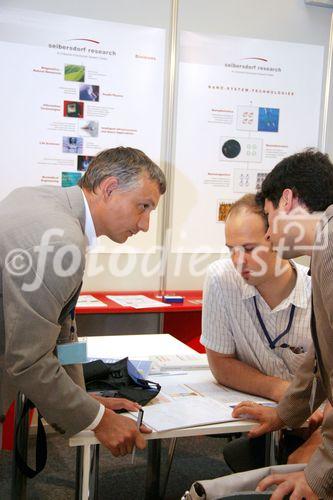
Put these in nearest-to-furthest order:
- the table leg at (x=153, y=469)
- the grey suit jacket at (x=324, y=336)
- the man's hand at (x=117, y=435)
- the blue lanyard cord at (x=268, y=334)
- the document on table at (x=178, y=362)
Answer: the grey suit jacket at (x=324, y=336) < the man's hand at (x=117, y=435) < the blue lanyard cord at (x=268, y=334) < the document on table at (x=178, y=362) < the table leg at (x=153, y=469)

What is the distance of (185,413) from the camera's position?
5.94 feet

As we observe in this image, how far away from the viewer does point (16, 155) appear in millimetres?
3596

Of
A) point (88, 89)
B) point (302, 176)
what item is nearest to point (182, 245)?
point (88, 89)

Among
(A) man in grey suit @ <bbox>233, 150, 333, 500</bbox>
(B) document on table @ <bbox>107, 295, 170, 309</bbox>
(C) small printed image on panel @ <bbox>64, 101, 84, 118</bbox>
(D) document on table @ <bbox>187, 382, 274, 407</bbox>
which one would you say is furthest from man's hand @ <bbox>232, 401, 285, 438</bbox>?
(C) small printed image on panel @ <bbox>64, 101, 84, 118</bbox>

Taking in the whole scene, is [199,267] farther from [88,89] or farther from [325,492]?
[325,492]

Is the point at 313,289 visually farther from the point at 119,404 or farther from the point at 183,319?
the point at 183,319

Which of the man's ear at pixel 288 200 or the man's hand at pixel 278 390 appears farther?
the man's hand at pixel 278 390

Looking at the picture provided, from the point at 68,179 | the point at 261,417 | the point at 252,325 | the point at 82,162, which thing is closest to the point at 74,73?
the point at 82,162

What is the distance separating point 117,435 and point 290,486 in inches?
20.3

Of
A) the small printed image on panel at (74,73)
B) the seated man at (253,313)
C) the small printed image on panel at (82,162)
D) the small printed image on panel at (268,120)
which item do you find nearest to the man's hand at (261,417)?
the seated man at (253,313)

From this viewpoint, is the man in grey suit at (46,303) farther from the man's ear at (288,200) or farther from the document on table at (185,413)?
the man's ear at (288,200)

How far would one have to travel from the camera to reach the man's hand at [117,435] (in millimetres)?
1607

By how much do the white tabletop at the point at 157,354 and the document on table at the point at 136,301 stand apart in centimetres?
57

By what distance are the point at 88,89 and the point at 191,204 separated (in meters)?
1.03
